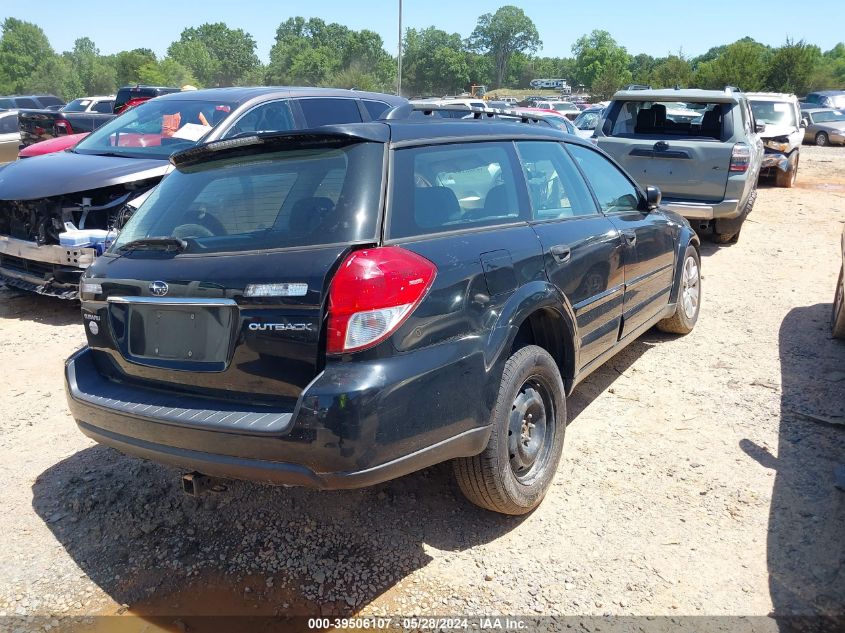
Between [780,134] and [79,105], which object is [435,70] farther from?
[780,134]

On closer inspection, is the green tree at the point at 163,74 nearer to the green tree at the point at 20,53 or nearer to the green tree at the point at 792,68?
the green tree at the point at 20,53

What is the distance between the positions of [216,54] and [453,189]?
135 meters

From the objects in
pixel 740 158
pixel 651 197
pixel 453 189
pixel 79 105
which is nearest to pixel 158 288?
pixel 453 189

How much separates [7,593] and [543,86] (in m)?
96.0

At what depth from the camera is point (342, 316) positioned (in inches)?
99.2

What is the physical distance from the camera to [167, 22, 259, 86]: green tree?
111m

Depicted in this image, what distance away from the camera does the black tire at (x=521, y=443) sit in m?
3.00

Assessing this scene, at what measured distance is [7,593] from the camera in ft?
9.43

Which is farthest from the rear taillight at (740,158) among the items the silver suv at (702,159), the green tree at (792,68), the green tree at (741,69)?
the green tree at (792,68)

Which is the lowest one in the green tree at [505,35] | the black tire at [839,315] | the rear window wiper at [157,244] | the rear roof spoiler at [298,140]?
the black tire at [839,315]

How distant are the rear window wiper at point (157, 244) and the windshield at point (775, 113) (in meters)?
15.3

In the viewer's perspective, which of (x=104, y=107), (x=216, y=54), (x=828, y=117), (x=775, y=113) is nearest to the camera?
(x=775, y=113)

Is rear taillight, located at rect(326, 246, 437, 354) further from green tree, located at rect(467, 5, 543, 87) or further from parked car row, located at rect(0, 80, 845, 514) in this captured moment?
green tree, located at rect(467, 5, 543, 87)

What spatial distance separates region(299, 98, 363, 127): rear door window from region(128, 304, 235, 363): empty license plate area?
4566 millimetres
